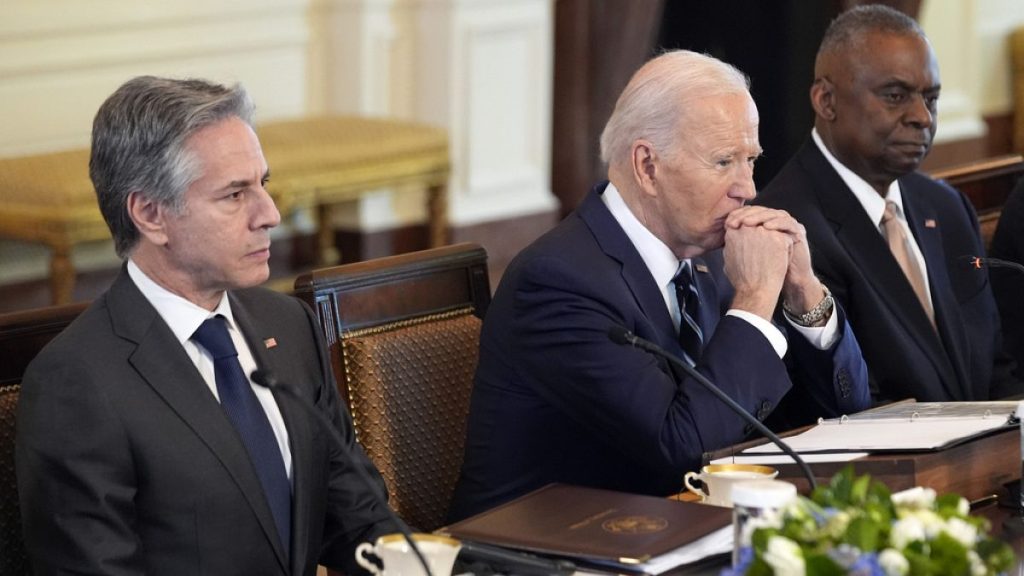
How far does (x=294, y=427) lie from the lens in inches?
95.9

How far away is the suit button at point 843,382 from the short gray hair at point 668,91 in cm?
49

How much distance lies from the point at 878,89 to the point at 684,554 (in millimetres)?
1872

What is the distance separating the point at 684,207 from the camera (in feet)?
9.38

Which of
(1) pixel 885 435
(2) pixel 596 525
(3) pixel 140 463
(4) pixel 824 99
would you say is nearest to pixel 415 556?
(2) pixel 596 525

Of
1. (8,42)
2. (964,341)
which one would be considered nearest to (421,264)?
(964,341)

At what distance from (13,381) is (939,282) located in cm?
202

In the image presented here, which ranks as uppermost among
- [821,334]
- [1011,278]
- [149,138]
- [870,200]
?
[149,138]

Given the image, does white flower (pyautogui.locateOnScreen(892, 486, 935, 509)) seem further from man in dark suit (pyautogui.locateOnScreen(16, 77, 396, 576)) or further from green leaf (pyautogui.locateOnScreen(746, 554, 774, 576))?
man in dark suit (pyautogui.locateOnScreen(16, 77, 396, 576))

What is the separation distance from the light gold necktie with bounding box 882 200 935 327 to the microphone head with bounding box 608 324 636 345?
4.49 feet

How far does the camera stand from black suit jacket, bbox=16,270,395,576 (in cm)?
218

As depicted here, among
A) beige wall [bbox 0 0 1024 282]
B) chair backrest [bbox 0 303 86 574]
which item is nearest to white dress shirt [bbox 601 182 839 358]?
chair backrest [bbox 0 303 86 574]

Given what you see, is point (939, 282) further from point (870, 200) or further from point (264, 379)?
point (264, 379)

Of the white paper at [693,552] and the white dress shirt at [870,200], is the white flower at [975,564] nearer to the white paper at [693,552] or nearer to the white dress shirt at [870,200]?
the white paper at [693,552]

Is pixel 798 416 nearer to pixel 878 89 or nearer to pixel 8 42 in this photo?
pixel 878 89
